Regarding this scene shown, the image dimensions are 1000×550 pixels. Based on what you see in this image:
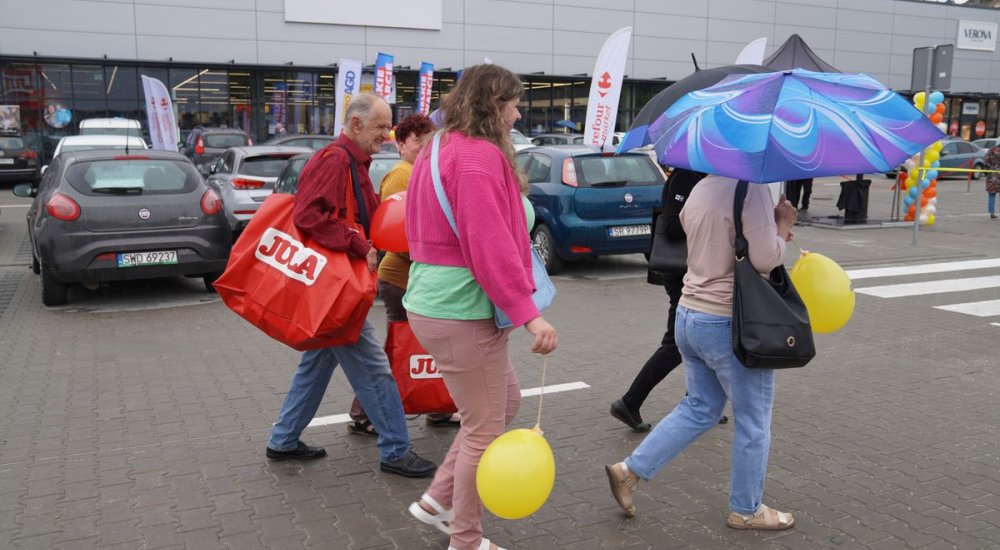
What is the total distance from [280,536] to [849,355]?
4857 mm

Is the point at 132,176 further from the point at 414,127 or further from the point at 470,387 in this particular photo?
the point at 470,387

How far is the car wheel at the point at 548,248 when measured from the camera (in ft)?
34.5

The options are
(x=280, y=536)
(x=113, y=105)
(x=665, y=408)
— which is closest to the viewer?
(x=280, y=536)

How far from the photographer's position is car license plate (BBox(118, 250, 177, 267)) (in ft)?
27.2

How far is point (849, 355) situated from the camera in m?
6.75

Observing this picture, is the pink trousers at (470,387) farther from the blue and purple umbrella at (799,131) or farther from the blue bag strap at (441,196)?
the blue and purple umbrella at (799,131)

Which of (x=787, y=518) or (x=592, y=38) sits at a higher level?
(x=592, y=38)

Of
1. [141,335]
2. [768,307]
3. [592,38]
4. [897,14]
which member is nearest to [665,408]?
[768,307]

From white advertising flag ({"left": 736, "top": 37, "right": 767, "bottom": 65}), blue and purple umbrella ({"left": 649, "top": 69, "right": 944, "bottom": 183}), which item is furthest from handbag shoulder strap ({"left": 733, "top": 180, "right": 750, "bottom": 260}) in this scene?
white advertising flag ({"left": 736, "top": 37, "right": 767, "bottom": 65})

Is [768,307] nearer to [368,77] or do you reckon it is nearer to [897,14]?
[368,77]

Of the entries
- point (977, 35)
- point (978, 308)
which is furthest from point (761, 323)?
point (977, 35)

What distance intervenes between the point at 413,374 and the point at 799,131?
2349mm

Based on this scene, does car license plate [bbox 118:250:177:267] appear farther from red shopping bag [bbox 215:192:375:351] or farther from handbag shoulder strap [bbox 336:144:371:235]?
handbag shoulder strap [bbox 336:144:371:235]

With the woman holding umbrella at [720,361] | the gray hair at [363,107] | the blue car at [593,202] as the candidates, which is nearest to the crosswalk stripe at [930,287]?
the blue car at [593,202]
